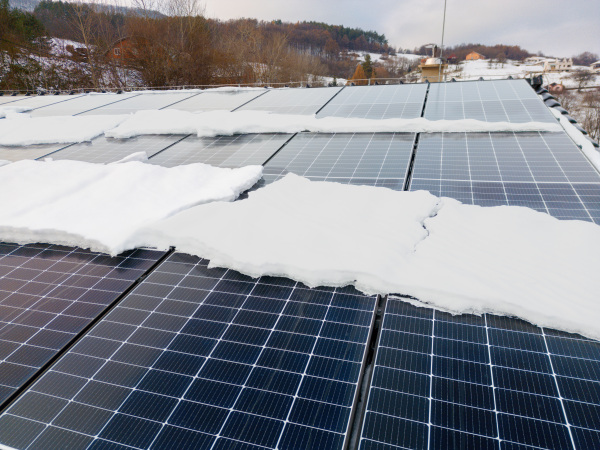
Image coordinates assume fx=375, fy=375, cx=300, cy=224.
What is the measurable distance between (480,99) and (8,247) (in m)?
11.4

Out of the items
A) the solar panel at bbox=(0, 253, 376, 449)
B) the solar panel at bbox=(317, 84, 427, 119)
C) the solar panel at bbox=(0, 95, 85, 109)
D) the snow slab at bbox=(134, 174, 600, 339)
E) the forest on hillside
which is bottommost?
the solar panel at bbox=(0, 253, 376, 449)

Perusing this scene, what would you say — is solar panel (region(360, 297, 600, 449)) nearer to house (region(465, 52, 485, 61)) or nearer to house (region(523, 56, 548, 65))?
house (region(465, 52, 485, 61))

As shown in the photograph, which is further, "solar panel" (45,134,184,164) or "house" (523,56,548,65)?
"house" (523,56,548,65)

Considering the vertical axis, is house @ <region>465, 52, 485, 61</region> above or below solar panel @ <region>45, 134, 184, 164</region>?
above

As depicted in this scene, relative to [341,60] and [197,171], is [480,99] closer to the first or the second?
[197,171]

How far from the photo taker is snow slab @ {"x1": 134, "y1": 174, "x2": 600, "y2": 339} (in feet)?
12.0

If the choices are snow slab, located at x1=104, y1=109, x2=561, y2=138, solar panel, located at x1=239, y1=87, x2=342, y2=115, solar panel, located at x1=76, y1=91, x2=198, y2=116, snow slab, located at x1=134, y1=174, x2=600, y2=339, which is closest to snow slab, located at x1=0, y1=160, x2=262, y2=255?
snow slab, located at x1=134, y1=174, x2=600, y2=339

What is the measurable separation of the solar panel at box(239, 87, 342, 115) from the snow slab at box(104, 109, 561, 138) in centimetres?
84

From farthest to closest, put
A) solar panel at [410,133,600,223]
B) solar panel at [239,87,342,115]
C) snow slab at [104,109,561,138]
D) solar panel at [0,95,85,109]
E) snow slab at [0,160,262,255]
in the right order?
solar panel at [0,95,85,109]
solar panel at [239,87,342,115]
snow slab at [104,109,561,138]
solar panel at [410,133,600,223]
snow slab at [0,160,262,255]

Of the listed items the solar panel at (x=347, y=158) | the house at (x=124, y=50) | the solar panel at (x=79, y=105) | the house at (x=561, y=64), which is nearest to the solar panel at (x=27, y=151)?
the solar panel at (x=79, y=105)

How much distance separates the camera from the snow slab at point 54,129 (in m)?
10.0

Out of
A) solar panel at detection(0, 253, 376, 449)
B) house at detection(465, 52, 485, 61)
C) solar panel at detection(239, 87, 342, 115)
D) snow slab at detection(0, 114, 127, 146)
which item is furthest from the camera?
house at detection(465, 52, 485, 61)

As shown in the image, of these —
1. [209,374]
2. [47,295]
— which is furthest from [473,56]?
[209,374]

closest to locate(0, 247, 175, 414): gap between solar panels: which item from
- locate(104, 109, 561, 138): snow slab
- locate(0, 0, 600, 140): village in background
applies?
locate(104, 109, 561, 138): snow slab
